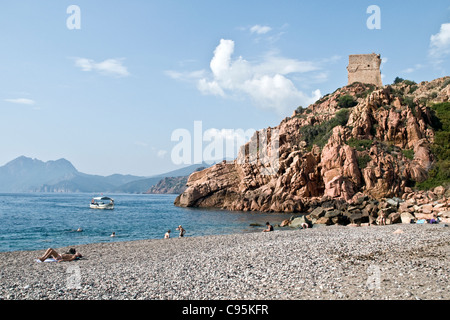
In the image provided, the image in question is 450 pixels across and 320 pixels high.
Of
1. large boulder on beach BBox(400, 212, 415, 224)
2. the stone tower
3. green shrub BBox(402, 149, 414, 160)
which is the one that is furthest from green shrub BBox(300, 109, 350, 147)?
large boulder on beach BBox(400, 212, 415, 224)

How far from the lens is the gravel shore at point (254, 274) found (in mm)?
10547

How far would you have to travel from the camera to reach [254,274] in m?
12.9

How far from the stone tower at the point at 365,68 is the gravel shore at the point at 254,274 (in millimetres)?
84262

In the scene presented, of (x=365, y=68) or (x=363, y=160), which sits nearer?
(x=363, y=160)

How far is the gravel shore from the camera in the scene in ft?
34.6

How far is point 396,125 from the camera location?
58.5 m

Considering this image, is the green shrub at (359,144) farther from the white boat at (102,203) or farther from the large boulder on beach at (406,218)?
the white boat at (102,203)

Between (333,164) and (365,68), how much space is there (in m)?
50.7

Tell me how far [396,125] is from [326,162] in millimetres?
13272

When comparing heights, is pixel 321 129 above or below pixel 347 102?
below

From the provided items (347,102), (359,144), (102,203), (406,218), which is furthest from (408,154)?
(102,203)

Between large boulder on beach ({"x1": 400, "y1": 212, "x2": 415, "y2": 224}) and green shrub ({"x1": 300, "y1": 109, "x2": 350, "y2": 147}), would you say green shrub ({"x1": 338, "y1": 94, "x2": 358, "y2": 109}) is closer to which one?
green shrub ({"x1": 300, "y1": 109, "x2": 350, "y2": 147})

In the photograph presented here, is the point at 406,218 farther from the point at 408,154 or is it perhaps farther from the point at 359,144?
the point at 408,154

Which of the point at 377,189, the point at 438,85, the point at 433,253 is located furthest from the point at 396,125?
the point at 433,253
